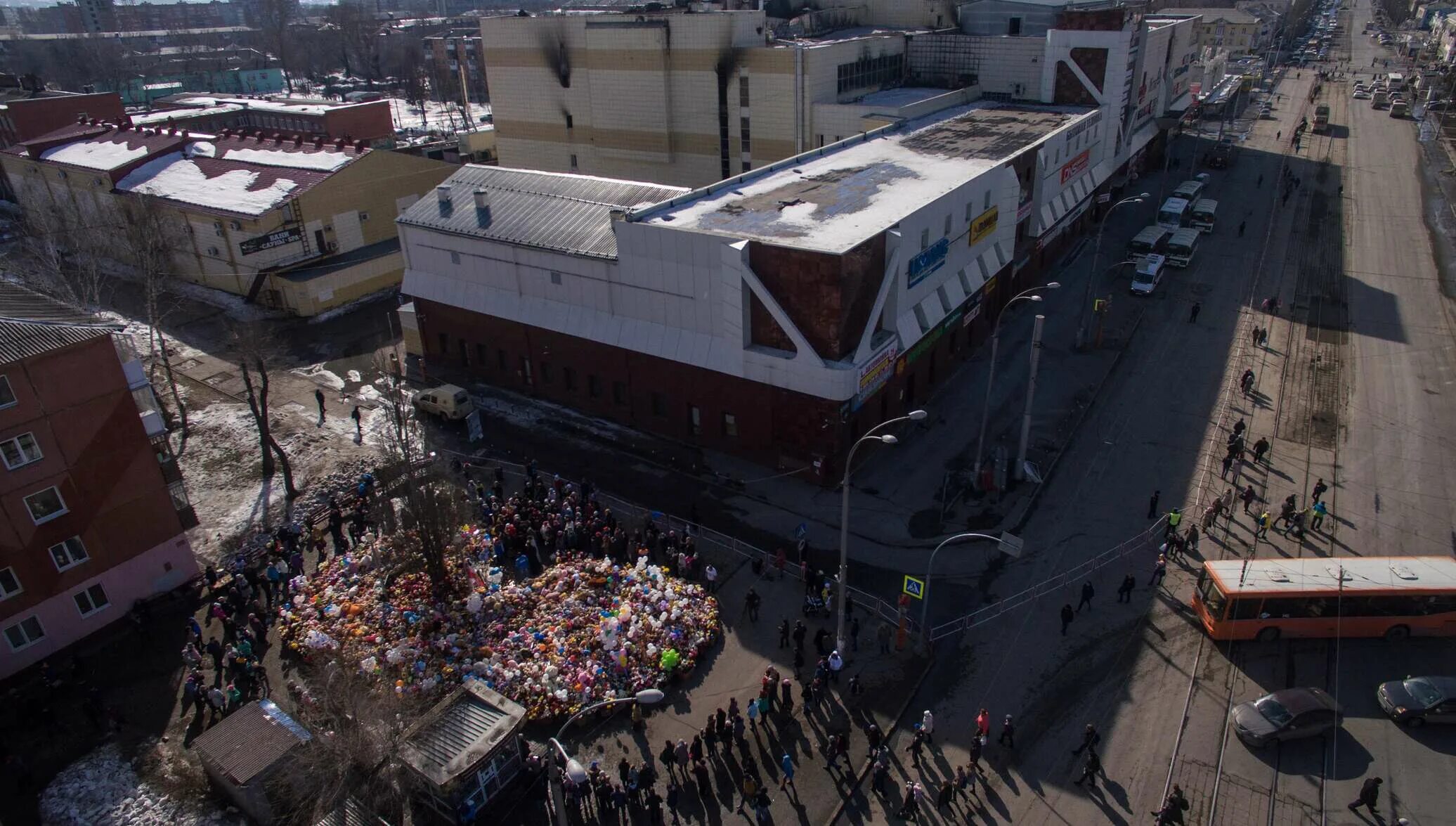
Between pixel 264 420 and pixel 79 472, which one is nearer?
pixel 79 472

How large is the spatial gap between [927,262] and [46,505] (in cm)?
3170

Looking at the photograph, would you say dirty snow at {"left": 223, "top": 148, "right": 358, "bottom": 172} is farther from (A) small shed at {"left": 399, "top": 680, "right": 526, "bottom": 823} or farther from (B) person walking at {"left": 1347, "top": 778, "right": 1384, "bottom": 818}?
(B) person walking at {"left": 1347, "top": 778, "right": 1384, "bottom": 818}

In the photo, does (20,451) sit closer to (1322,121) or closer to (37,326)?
(37,326)

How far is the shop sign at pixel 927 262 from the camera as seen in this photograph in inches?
1324

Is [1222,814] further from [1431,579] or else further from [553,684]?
[553,684]

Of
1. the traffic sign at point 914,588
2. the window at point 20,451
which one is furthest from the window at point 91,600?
the traffic sign at point 914,588

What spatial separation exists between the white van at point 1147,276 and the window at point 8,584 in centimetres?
5309

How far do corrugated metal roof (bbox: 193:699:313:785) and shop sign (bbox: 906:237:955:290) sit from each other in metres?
A: 26.0

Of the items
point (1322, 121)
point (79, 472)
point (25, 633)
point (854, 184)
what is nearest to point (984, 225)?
point (854, 184)

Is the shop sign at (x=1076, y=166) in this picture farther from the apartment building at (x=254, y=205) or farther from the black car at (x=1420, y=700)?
the apartment building at (x=254, y=205)

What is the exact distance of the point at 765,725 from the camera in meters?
21.7

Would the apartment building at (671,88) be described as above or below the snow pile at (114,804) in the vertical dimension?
above

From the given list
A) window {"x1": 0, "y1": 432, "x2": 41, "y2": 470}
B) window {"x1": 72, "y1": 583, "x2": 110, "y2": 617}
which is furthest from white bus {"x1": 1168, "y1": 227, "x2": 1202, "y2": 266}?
window {"x1": 0, "y1": 432, "x2": 41, "y2": 470}

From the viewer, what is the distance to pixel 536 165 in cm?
6366
